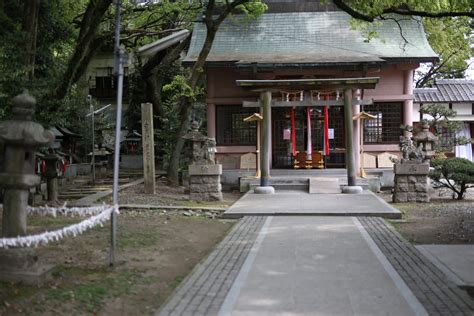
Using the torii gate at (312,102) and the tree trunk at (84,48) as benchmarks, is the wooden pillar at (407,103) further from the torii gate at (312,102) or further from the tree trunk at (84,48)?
the tree trunk at (84,48)

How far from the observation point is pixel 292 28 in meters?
22.4

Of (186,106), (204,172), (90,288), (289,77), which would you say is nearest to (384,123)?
(289,77)

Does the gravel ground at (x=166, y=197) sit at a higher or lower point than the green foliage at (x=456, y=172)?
lower

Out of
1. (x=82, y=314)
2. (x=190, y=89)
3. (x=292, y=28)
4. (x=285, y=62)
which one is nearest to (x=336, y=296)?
(x=82, y=314)

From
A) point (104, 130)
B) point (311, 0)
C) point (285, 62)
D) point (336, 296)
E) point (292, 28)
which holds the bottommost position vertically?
point (336, 296)

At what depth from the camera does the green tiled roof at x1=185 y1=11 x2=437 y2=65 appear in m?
19.7

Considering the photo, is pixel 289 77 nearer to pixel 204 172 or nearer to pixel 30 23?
pixel 204 172

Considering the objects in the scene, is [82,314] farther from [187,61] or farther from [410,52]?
[410,52]

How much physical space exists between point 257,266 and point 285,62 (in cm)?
1324

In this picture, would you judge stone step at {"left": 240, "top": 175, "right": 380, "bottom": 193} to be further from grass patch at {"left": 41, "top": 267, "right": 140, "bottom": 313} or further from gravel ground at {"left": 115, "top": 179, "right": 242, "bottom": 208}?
grass patch at {"left": 41, "top": 267, "right": 140, "bottom": 313}

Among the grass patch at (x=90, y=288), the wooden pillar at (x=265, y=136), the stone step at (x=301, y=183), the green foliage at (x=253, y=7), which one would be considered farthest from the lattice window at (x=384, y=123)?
the grass patch at (x=90, y=288)

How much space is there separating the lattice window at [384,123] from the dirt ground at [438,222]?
202 inches

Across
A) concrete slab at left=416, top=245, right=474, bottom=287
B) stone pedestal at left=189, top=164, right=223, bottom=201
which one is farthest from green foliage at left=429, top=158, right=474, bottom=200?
concrete slab at left=416, top=245, right=474, bottom=287

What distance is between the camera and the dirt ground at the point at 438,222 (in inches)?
366
